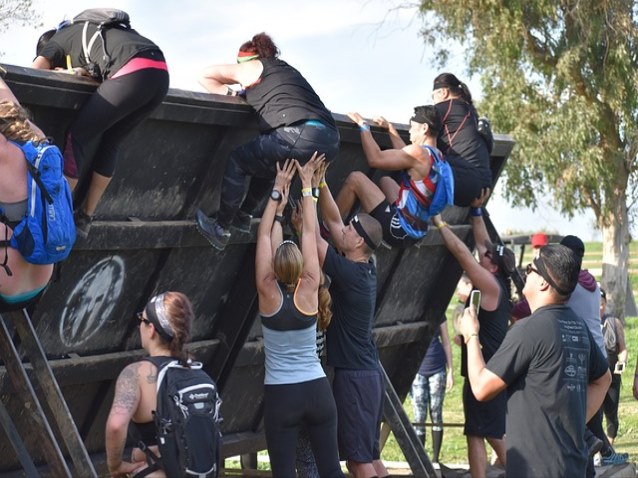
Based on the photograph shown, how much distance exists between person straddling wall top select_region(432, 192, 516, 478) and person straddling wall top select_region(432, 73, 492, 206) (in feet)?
1.24

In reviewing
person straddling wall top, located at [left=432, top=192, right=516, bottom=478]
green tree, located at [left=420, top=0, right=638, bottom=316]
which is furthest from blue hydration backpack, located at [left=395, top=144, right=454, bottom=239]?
green tree, located at [left=420, top=0, right=638, bottom=316]

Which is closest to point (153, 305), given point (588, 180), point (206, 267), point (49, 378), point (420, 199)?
point (49, 378)

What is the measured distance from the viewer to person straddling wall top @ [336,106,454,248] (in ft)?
24.4

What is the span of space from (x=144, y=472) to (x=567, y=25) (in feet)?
79.6

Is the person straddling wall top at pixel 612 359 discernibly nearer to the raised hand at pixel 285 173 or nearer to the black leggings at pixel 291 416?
the black leggings at pixel 291 416

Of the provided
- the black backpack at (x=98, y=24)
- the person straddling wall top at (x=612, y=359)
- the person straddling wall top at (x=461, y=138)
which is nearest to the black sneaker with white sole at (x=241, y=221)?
the black backpack at (x=98, y=24)

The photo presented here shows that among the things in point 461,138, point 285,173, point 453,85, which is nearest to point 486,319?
point 461,138

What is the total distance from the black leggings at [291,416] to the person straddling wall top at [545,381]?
0.90 metres

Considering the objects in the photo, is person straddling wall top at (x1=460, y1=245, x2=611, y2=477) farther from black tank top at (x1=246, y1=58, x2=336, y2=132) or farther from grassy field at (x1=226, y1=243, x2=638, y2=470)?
grassy field at (x1=226, y1=243, x2=638, y2=470)

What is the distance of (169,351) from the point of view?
5.32 metres

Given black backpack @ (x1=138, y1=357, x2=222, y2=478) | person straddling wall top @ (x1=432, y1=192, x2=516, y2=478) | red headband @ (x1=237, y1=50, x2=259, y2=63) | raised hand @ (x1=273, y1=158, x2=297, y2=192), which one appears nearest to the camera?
black backpack @ (x1=138, y1=357, x2=222, y2=478)

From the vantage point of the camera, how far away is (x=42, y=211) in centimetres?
502

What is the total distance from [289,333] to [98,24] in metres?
1.78

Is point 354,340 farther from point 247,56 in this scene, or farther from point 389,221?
point 247,56
